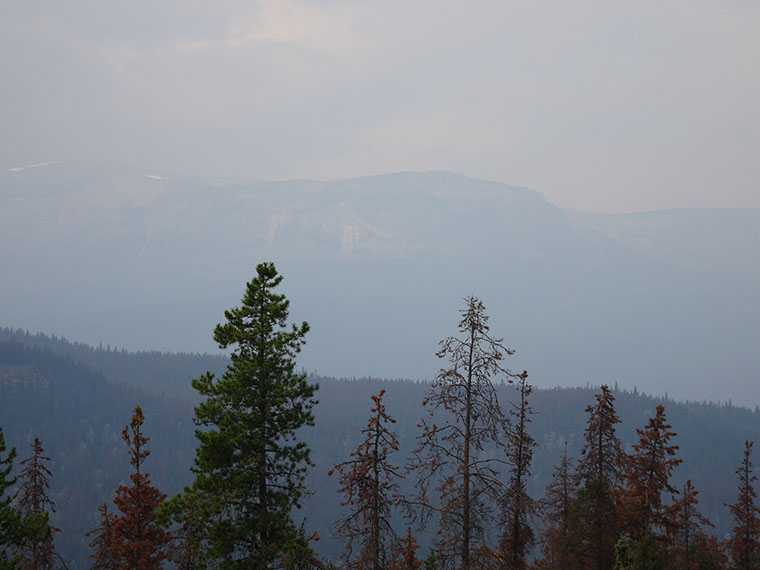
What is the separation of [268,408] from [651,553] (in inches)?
571

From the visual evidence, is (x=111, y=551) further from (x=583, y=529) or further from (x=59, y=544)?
(x=59, y=544)

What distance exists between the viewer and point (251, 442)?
61.2 ft

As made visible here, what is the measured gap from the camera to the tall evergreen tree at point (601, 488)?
27.5 metres

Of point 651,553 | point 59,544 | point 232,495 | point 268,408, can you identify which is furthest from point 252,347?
point 59,544

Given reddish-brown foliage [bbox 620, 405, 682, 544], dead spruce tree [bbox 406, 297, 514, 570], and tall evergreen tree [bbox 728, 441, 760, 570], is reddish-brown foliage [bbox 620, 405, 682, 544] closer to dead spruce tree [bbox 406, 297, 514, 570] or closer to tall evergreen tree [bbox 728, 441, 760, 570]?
dead spruce tree [bbox 406, 297, 514, 570]

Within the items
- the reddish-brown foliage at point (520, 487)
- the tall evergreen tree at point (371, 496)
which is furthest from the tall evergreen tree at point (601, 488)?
the tall evergreen tree at point (371, 496)

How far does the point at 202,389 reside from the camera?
19359mm

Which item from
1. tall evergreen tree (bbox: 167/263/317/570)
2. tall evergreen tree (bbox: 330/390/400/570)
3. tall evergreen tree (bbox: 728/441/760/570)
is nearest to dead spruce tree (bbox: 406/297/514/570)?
tall evergreen tree (bbox: 330/390/400/570)

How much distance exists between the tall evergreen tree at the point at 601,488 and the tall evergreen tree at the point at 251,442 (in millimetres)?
14088

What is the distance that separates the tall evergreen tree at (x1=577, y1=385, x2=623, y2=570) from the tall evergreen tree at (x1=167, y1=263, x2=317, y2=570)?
14088mm

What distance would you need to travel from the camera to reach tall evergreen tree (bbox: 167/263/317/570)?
18.4 meters

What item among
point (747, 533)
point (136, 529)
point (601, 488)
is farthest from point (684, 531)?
point (136, 529)

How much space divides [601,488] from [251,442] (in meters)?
16.0

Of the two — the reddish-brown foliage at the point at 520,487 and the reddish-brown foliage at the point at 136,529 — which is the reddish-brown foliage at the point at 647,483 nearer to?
the reddish-brown foliage at the point at 520,487
